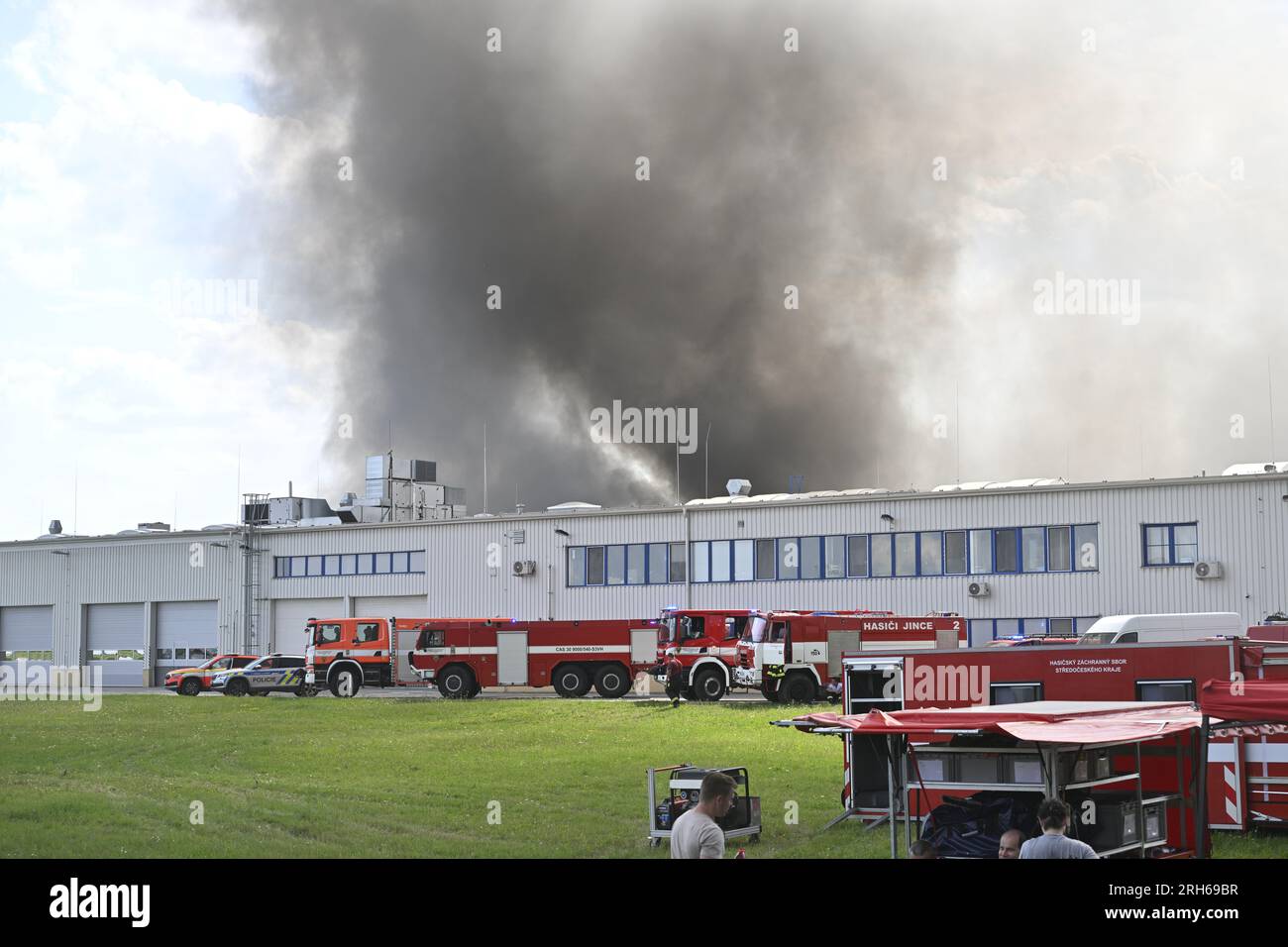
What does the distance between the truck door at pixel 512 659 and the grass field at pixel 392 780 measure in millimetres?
5193

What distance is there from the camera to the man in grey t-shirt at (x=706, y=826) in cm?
996

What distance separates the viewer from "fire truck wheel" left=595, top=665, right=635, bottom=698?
134 ft

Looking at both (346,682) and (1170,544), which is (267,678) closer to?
(346,682)

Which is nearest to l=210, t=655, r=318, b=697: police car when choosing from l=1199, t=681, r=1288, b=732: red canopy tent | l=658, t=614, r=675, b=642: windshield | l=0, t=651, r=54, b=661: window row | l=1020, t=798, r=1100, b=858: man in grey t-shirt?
l=658, t=614, r=675, b=642: windshield

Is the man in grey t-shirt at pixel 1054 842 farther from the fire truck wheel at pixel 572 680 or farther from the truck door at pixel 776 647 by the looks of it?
the fire truck wheel at pixel 572 680

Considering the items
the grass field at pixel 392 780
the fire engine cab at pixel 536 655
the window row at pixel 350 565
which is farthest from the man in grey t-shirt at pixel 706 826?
the window row at pixel 350 565

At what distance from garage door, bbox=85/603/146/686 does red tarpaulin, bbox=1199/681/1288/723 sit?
54159 mm

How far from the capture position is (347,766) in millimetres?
23531

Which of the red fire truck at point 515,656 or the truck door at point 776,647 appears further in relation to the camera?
the red fire truck at point 515,656

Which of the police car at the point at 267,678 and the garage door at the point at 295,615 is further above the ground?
the garage door at the point at 295,615

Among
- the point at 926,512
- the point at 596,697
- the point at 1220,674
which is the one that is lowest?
the point at 596,697
